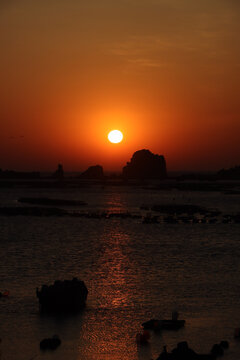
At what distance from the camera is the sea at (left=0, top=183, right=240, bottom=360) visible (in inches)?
903

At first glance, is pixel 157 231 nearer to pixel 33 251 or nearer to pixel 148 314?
pixel 33 251

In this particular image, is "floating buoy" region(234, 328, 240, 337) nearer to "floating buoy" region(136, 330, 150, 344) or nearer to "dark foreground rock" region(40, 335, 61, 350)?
"floating buoy" region(136, 330, 150, 344)

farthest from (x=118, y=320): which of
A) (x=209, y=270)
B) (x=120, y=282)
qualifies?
(x=209, y=270)

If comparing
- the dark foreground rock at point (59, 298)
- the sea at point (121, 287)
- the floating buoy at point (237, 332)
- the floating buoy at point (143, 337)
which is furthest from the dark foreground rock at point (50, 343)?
the floating buoy at point (237, 332)

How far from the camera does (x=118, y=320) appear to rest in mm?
25906

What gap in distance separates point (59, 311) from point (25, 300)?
9.39ft

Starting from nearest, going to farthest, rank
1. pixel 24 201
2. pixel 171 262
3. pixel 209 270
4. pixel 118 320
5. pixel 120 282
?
pixel 118 320 < pixel 120 282 < pixel 209 270 < pixel 171 262 < pixel 24 201

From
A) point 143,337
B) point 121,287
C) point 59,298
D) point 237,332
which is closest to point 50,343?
point 143,337

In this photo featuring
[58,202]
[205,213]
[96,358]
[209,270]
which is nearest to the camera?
[96,358]

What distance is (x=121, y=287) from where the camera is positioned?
3256cm

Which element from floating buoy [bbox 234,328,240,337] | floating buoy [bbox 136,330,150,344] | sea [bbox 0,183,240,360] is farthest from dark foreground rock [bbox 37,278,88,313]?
floating buoy [bbox 234,328,240,337]

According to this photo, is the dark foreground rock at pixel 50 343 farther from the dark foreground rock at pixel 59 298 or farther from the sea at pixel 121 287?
the dark foreground rock at pixel 59 298

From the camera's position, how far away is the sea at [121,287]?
22.9m

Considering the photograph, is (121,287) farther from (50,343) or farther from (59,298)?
(50,343)
